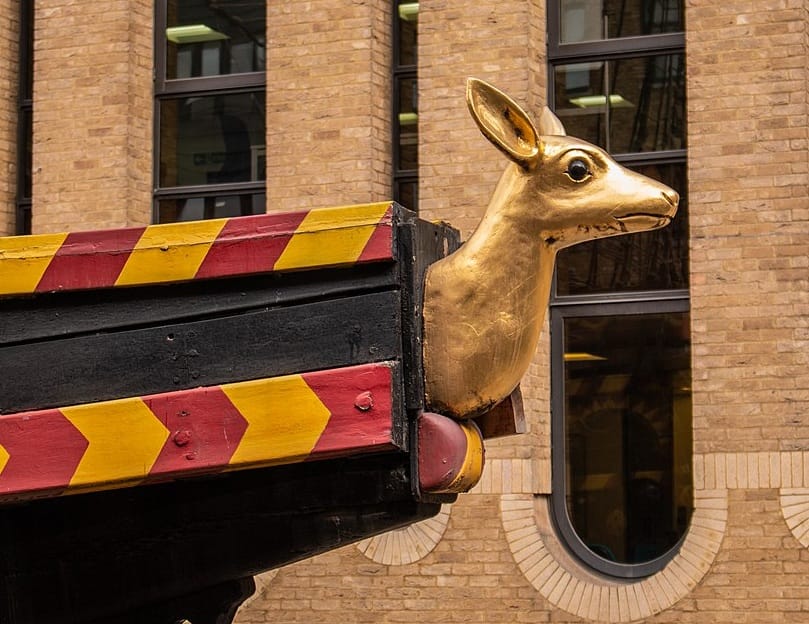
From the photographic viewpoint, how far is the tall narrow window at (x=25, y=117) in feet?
38.0

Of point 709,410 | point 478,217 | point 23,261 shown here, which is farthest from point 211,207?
point 23,261

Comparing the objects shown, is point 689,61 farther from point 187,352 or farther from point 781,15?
point 187,352

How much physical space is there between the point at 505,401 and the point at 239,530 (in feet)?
2.73

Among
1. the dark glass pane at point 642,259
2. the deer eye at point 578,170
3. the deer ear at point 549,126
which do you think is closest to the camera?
the deer eye at point 578,170

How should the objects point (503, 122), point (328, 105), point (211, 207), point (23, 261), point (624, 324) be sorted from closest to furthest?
point (23, 261), point (503, 122), point (624, 324), point (328, 105), point (211, 207)

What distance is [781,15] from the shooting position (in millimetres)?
9383

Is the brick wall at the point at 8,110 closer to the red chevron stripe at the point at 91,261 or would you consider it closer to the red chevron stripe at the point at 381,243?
the red chevron stripe at the point at 91,261

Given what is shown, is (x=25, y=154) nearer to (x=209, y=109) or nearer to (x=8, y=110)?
(x=8, y=110)

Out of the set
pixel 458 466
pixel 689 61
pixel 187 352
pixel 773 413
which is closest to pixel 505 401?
pixel 458 466

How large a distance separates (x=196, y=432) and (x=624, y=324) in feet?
20.9

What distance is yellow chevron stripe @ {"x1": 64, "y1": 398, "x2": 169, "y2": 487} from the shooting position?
12.2 ft

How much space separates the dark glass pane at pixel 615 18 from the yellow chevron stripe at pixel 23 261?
692 cm

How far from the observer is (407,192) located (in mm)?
10586

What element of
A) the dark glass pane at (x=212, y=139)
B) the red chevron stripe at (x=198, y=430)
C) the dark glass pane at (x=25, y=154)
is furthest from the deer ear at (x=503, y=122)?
the dark glass pane at (x=25, y=154)
